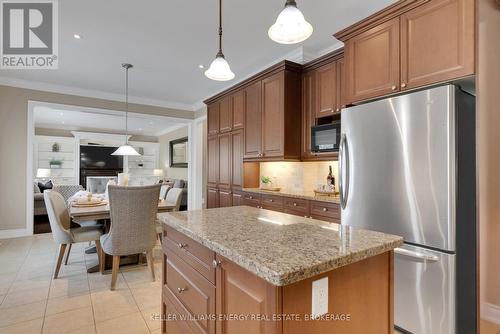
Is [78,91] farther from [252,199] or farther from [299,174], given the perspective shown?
[299,174]

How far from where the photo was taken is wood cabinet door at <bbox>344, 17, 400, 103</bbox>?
6.53 ft

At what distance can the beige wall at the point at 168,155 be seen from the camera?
8820 mm

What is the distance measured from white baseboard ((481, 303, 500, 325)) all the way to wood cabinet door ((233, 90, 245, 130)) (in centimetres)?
319

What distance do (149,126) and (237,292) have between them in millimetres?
9080

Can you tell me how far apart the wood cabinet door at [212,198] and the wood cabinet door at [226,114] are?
1.09 metres

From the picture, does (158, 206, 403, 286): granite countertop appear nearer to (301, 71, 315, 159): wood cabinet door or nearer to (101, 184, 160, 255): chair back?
(101, 184, 160, 255): chair back

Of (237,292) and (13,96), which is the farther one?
(13,96)

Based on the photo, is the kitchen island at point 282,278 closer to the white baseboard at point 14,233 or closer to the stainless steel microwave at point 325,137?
the stainless steel microwave at point 325,137

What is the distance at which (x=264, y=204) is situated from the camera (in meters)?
3.40

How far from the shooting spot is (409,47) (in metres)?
1.89

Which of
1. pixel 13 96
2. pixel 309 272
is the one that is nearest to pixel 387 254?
pixel 309 272

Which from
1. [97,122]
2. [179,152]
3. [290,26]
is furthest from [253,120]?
[97,122]

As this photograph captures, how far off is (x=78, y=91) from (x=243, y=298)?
18.6ft

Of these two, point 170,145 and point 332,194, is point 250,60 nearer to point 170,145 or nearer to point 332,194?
point 332,194
